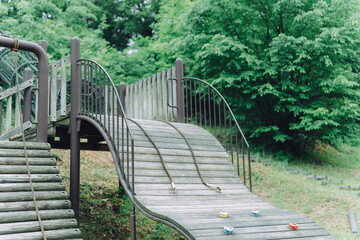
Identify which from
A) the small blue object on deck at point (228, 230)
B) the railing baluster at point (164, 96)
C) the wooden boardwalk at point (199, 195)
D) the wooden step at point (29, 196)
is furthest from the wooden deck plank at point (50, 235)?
the railing baluster at point (164, 96)

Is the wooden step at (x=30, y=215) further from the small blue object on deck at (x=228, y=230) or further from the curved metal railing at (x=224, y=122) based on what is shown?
the curved metal railing at (x=224, y=122)

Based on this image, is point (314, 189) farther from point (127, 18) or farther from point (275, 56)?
point (127, 18)

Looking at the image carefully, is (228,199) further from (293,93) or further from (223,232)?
(293,93)

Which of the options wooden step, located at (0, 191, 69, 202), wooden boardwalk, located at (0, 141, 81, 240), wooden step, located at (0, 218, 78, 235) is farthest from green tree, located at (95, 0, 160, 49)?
wooden step, located at (0, 218, 78, 235)

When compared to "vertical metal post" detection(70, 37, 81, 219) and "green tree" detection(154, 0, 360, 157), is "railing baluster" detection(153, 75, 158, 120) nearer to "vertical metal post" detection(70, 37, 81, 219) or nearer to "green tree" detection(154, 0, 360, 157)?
"vertical metal post" detection(70, 37, 81, 219)

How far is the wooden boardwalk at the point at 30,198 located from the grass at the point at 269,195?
214 cm

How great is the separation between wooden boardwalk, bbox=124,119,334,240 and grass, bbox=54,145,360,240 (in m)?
2.25

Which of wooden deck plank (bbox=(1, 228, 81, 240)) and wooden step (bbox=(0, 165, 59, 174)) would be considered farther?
wooden step (bbox=(0, 165, 59, 174))

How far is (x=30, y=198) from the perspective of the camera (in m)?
5.00

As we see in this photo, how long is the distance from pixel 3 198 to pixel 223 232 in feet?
8.68

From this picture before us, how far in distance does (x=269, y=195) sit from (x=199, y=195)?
16.8ft

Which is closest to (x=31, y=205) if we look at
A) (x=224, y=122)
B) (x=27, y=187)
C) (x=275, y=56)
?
(x=27, y=187)

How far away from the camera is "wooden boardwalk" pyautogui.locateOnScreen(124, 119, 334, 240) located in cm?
422

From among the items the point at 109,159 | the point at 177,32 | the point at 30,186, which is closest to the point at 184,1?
the point at 177,32
